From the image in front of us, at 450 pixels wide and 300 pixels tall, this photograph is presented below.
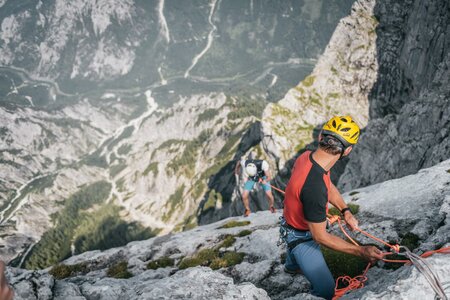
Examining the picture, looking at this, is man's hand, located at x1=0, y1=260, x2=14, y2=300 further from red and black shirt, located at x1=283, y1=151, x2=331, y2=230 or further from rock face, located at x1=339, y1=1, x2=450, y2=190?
rock face, located at x1=339, y1=1, x2=450, y2=190

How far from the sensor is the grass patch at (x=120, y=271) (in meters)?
23.8

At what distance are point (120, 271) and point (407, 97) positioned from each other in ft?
285

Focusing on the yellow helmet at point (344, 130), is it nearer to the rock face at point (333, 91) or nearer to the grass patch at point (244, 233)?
the grass patch at point (244, 233)

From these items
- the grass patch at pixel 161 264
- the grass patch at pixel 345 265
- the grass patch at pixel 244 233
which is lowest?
the grass patch at pixel 161 264

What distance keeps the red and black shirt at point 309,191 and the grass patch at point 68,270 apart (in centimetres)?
2354

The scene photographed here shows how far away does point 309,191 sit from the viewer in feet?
30.1

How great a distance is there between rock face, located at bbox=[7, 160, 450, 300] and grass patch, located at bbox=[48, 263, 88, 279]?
29 centimetres

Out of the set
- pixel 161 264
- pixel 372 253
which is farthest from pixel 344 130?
pixel 161 264

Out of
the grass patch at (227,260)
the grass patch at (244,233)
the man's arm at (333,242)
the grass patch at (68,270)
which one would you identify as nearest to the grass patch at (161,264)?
the grass patch at (227,260)

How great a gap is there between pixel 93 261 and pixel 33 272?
16298mm

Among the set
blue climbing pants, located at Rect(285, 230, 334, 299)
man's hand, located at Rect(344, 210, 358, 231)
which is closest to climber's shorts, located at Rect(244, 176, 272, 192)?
man's hand, located at Rect(344, 210, 358, 231)

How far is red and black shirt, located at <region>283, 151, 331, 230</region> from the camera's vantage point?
29.9 feet

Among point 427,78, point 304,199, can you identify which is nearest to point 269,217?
point 304,199

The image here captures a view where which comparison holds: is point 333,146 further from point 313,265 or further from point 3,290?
point 3,290
